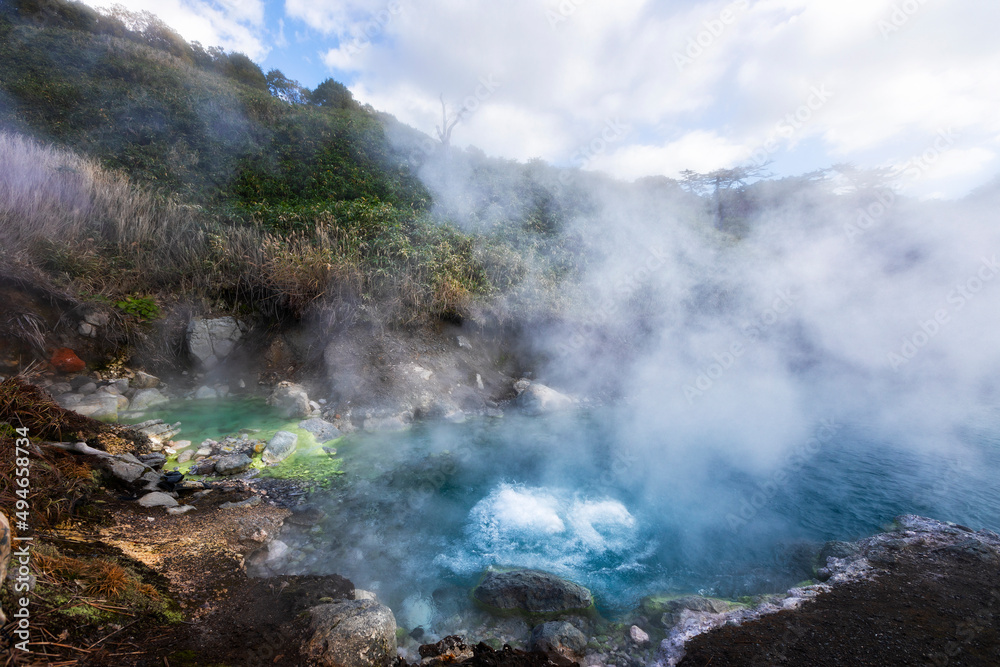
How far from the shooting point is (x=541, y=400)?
7.57 m

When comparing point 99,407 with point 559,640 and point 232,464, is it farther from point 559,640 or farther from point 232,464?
point 559,640

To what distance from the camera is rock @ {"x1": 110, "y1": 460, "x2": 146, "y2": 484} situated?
360cm

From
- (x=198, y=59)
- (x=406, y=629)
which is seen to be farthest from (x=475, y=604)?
(x=198, y=59)

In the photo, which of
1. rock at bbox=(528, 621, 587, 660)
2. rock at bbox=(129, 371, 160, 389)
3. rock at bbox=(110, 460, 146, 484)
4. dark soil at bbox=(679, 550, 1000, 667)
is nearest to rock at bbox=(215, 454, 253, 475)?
rock at bbox=(110, 460, 146, 484)

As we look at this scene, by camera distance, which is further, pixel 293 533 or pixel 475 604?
pixel 293 533

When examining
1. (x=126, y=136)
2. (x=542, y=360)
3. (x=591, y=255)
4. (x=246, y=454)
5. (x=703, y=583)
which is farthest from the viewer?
(x=591, y=255)

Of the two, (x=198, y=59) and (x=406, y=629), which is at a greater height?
(x=198, y=59)

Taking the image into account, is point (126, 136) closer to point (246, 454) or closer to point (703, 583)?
point (246, 454)

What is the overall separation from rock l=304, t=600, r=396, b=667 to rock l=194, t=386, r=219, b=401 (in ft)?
17.3

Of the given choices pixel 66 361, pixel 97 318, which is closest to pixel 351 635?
pixel 66 361

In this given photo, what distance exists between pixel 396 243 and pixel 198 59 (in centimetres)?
2143

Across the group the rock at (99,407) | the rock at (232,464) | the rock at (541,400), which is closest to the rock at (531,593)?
the rock at (232,464)

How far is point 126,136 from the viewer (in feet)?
38.2

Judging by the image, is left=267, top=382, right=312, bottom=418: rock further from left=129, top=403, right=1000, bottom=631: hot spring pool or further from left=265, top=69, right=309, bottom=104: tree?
left=265, top=69, right=309, bottom=104: tree
